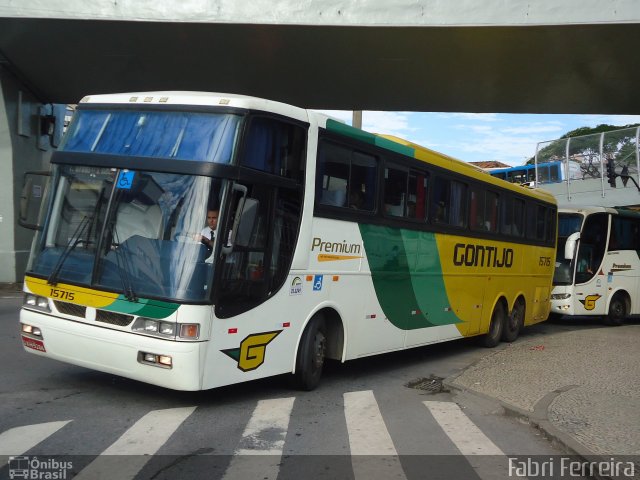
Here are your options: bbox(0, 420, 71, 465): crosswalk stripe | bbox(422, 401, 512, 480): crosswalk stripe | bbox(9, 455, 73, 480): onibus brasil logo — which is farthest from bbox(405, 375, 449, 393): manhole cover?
bbox(9, 455, 73, 480): onibus brasil logo

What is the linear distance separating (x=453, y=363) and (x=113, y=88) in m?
12.8

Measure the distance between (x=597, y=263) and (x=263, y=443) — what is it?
14725 millimetres

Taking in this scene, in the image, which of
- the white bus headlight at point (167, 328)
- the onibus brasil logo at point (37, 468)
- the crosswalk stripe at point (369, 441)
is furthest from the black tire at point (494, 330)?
the onibus brasil logo at point (37, 468)

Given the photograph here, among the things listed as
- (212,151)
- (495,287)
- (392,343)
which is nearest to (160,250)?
(212,151)

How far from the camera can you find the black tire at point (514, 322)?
13.7m

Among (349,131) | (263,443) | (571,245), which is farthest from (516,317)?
(263,443)

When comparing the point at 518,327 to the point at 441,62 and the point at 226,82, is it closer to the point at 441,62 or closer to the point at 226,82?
the point at 441,62

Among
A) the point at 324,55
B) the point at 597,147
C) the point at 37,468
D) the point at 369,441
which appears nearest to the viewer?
the point at 37,468

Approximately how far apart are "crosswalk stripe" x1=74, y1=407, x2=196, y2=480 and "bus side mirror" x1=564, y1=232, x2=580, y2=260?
494 inches

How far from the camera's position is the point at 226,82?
1673cm

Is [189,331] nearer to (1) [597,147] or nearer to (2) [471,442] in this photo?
(2) [471,442]

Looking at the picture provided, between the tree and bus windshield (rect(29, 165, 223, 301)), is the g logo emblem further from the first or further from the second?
bus windshield (rect(29, 165, 223, 301))

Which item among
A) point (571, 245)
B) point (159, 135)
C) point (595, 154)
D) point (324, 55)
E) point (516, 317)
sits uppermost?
point (324, 55)

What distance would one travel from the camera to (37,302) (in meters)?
6.66
